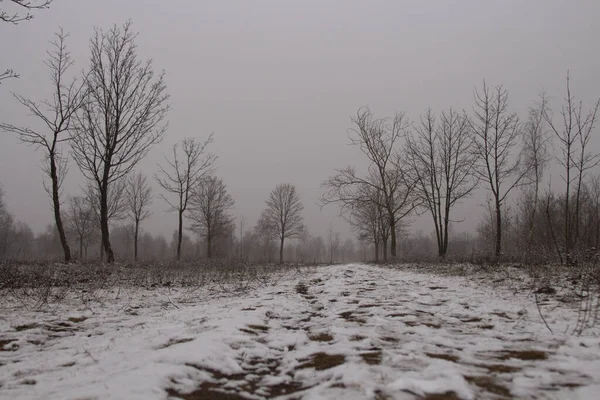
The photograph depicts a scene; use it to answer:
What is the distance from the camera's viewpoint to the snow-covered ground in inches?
75.0

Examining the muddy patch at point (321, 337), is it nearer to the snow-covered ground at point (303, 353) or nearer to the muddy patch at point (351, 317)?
the snow-covered ground at point (303, 353)

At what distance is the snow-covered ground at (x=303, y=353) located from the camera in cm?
190

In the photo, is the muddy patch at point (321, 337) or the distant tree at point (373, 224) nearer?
the muddy patch at point (321, 337)

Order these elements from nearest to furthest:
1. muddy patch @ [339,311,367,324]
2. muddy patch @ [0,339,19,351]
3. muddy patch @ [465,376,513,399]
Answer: muddy patch @ [465,376,513,399] → muddy patch @ [0,339,19,351] → muddy patch @ [339,311,367,324]

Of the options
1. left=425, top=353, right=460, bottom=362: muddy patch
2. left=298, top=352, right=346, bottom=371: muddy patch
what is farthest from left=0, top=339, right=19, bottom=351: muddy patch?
left=425, top=353, right=460, bottom=362: muddy patch

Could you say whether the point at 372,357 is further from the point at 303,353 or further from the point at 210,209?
the point at 210,209

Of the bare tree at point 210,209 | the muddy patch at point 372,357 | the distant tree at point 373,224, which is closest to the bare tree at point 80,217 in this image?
the bare tree at point 210,209

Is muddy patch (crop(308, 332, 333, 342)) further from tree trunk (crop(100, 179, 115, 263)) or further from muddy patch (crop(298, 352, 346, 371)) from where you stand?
tree trunk (crop(100, 179, 115, 263))

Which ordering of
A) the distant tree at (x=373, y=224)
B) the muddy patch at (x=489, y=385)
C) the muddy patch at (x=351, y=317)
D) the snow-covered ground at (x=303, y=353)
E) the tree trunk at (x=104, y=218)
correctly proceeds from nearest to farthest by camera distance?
the muddy patch at (x=489, y=385), the snow-covered ground at (x=303, y=353), the muddy patch at (x=351, y=317), the tree trunk at (x=104, y=218), the distant tree at (x=373, y=224)

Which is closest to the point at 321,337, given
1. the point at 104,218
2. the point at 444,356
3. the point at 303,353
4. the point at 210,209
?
the point at 303,353

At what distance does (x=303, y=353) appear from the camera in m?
2.74

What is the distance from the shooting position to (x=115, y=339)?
10.8ft

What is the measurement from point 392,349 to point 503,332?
1369mm

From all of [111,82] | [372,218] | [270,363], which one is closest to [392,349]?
[270,363]
